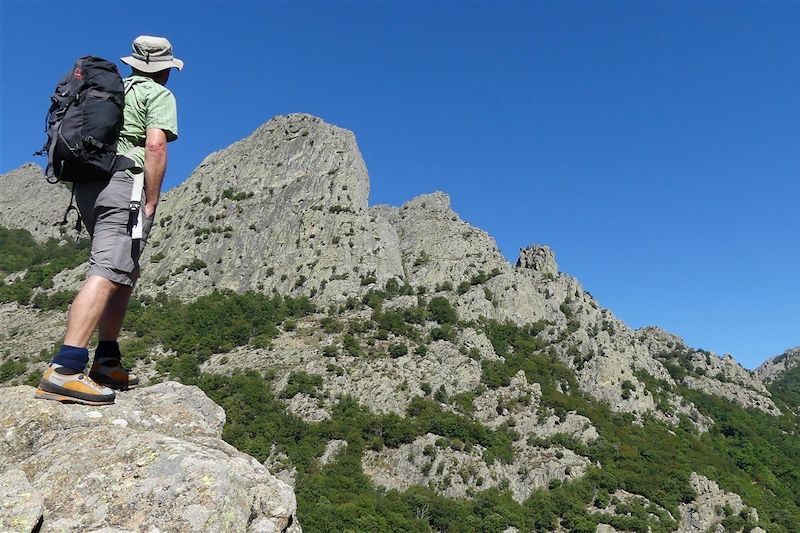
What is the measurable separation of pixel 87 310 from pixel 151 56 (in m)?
2.96

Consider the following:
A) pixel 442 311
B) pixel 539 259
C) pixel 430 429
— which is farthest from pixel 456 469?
pixel 539 259

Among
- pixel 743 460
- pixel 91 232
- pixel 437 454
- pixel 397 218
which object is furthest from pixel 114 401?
pixel 397 218

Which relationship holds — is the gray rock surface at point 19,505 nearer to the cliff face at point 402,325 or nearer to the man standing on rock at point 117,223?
the man standing on rock at point 117,223

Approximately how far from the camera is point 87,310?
489cm

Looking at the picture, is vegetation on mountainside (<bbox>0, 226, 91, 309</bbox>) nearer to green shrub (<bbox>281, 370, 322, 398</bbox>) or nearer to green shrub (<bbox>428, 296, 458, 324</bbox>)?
green shrub (<bbox>281, 370, 322, 398</bbox>)

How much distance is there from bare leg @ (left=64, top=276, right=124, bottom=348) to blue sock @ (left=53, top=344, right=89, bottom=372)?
0.05 m

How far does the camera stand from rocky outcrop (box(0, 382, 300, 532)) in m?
3.80

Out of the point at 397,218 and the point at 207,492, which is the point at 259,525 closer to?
the point at 207,492

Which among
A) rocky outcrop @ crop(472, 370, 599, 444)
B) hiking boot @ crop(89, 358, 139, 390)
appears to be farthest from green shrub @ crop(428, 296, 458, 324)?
hiking boot @ crop(89, 358, 139, 390)

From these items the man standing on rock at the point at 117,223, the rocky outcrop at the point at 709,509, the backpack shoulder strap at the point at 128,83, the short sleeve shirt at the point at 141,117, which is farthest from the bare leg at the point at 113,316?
the rocky outcrop at the point at 709,509

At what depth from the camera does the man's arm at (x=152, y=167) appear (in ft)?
17.5

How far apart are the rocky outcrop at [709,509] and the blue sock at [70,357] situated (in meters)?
72.7

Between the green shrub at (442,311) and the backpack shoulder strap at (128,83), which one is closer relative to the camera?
the backpack shoulder strap at (128,83)

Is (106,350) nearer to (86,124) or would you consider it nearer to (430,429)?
(86,124)
